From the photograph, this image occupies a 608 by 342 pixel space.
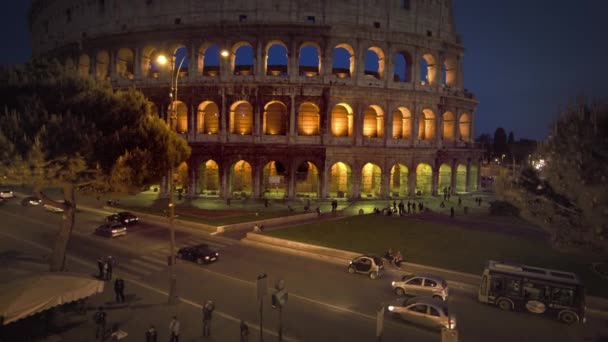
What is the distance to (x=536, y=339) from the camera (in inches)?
464

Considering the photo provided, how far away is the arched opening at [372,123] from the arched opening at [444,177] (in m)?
10.1

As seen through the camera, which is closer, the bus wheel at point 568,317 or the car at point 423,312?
the car at point 423,312

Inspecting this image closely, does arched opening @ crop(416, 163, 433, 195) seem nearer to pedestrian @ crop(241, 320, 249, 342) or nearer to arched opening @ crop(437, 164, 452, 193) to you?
arched opening @ crop(437, 164, 452, 193)

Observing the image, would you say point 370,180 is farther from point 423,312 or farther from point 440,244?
point 423,312

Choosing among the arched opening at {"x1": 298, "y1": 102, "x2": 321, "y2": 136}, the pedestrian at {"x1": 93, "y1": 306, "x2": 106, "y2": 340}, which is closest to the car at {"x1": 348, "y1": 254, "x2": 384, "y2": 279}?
the pedestrian at {"x1": 93, "y1": 306, "x2": 106, "y2": 340}

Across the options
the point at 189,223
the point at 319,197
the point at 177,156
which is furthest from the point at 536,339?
the point at 319,197

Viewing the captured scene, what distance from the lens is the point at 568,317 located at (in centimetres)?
1286

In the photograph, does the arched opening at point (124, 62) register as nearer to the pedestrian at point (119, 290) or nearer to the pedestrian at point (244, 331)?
the pedestrian at point (119, 290)

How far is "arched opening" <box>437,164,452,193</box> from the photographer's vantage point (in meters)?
44.3

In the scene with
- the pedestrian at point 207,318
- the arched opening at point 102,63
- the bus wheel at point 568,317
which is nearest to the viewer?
the pedestrian at point 207,318

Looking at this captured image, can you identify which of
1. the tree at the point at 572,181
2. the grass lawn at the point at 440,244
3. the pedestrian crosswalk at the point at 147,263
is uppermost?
the tree at the point at 572,181

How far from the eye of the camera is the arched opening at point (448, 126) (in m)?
43.8

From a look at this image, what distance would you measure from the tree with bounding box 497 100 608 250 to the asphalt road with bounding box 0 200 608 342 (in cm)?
356

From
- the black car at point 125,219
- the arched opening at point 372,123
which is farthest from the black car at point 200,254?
the arched opening at point 372,123
